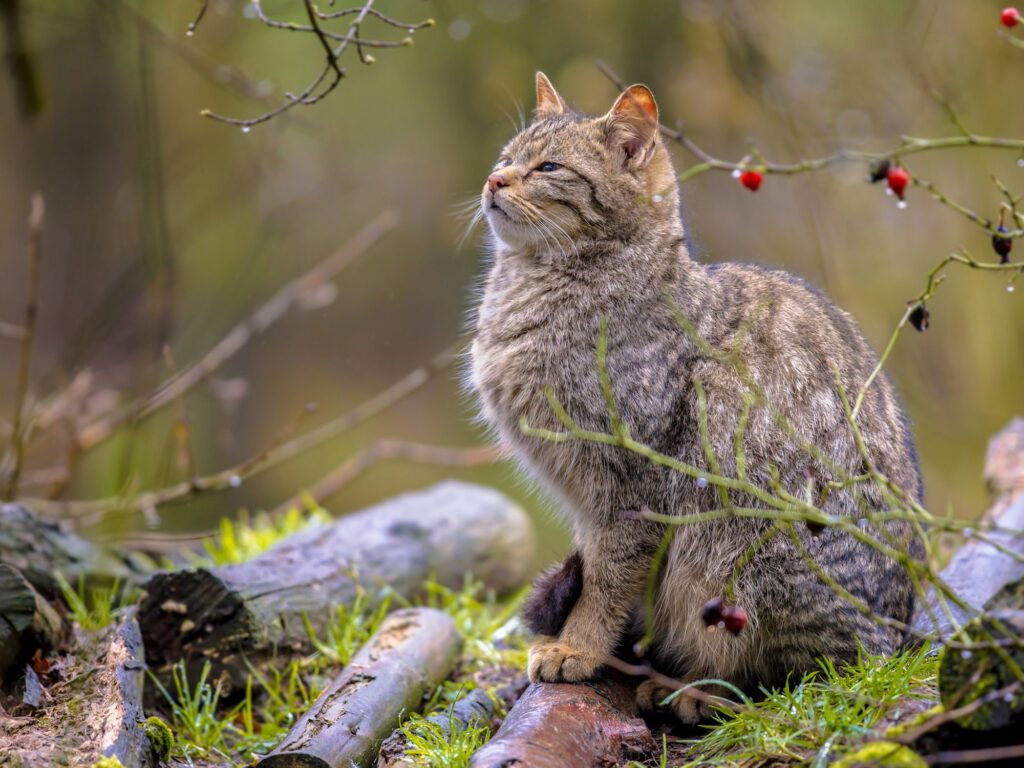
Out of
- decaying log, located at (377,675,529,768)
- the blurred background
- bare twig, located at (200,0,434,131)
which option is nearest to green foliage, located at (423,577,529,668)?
decaying log, located at (377,675,529,768)

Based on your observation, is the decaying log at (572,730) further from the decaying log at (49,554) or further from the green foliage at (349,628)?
the decaying log at (49,554)

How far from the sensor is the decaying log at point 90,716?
297 cm

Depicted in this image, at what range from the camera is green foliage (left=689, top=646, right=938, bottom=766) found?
→ 2832mm

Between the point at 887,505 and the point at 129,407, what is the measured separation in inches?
185

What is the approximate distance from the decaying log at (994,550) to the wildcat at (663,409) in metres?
0.28

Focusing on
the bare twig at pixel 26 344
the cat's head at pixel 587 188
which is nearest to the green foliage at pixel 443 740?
the cat's head at pixel 587 188

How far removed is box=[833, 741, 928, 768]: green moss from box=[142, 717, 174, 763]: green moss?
1990 millimetres

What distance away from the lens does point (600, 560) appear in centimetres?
362

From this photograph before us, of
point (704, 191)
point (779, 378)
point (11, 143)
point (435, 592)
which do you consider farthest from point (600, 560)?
point (11, 143)

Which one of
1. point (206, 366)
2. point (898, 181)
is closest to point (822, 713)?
point (898, 181)

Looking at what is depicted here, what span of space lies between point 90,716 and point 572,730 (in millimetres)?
1463

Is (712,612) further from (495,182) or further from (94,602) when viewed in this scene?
(94,602)

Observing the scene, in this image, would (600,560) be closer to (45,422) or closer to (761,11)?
(45,422)

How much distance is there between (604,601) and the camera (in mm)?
3613
